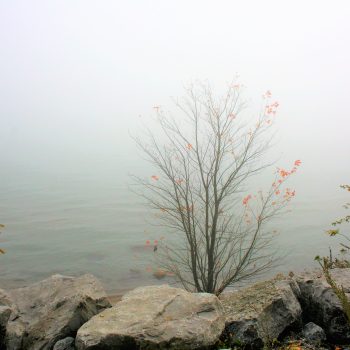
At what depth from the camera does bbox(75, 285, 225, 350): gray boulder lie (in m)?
5.02

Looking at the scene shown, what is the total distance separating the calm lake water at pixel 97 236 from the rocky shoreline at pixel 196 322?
46.4 ft

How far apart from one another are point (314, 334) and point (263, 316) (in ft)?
2.39

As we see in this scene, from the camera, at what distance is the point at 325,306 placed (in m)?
5.77

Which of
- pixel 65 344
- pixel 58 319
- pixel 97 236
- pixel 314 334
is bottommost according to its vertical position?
pixel 97 236

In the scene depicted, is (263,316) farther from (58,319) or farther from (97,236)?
(97,236)

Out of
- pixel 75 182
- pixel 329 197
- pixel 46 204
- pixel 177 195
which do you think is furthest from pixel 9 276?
pixel 75 182

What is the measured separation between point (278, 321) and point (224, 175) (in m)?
6.47

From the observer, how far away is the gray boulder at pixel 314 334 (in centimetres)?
549

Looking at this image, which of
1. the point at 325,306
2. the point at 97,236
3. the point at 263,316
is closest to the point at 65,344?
the point at 263,316

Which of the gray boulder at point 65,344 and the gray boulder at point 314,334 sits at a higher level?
the gray boulder at point 314,334

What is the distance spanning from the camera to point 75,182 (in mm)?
A: 76812

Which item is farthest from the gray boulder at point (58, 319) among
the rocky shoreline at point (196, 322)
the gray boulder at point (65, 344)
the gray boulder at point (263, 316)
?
the gray boulder at point (263, 316)

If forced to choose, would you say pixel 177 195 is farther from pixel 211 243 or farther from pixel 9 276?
pixel 9 276

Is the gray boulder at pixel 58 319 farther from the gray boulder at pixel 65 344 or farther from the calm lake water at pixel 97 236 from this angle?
the calm lake water at pixel 97 236
